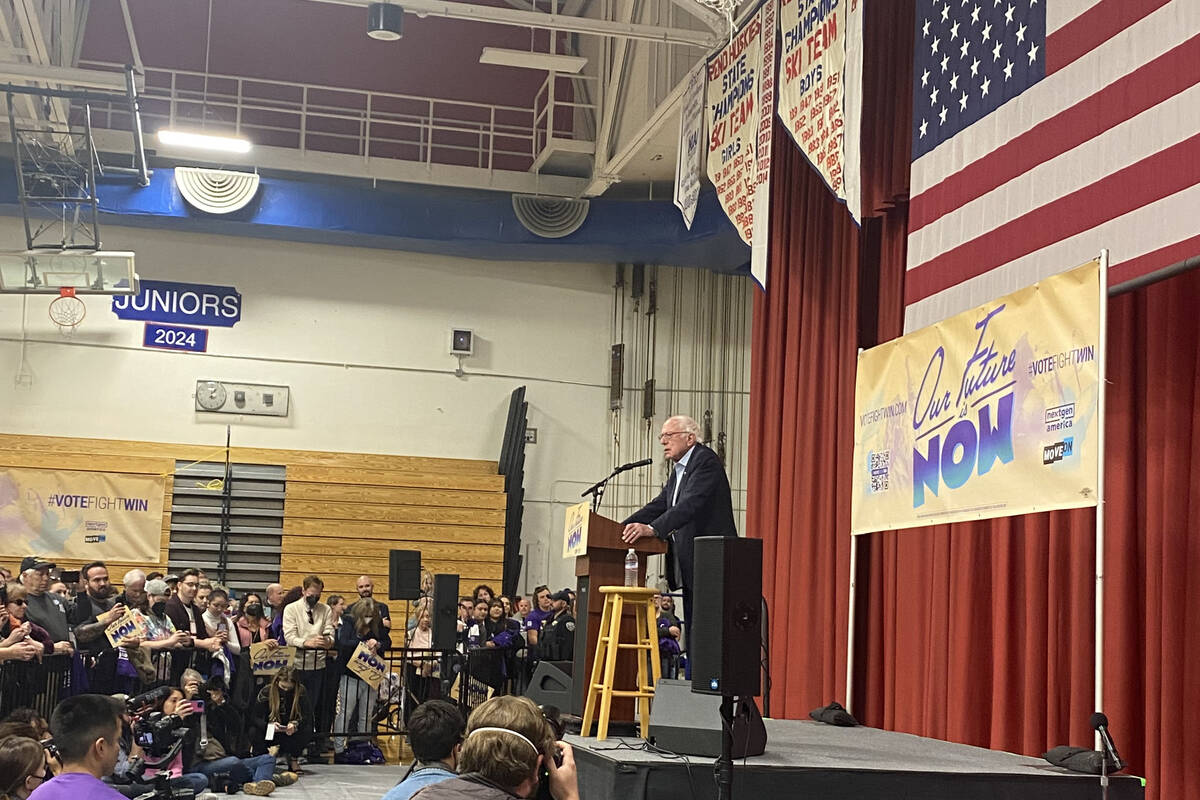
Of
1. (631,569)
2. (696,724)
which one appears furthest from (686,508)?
(696,724)

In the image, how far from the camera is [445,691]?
36.9ft

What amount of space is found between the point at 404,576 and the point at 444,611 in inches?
24.4

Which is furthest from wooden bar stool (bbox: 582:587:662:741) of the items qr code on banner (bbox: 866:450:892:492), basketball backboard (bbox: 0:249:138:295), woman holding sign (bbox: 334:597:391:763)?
basketball backboard (bbox: 0:249:138:295)

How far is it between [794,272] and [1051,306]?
14.3 feet

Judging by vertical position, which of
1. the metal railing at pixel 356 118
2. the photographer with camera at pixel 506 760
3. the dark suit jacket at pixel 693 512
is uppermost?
the metal railing at pixel 356 118

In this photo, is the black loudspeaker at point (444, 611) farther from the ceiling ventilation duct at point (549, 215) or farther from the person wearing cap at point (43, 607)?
the ceiling ventilation duct at point (549, 215)

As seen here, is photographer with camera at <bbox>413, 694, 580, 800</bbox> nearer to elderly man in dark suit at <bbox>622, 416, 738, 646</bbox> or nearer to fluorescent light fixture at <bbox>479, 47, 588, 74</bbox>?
elderly man in dark suit at <bbox>622, 416, 738, 646</bbox>

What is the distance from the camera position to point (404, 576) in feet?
35.3

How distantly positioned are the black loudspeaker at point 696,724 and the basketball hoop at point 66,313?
1202cm

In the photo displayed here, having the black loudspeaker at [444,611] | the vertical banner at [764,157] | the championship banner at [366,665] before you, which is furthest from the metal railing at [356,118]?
the championship banner at [366,665]

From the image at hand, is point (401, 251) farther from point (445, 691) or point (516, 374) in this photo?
point (445, 691)

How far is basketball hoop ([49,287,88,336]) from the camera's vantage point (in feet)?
49.6

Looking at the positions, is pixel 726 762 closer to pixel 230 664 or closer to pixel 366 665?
pixel 230 664

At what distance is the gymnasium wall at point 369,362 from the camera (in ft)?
50.0
